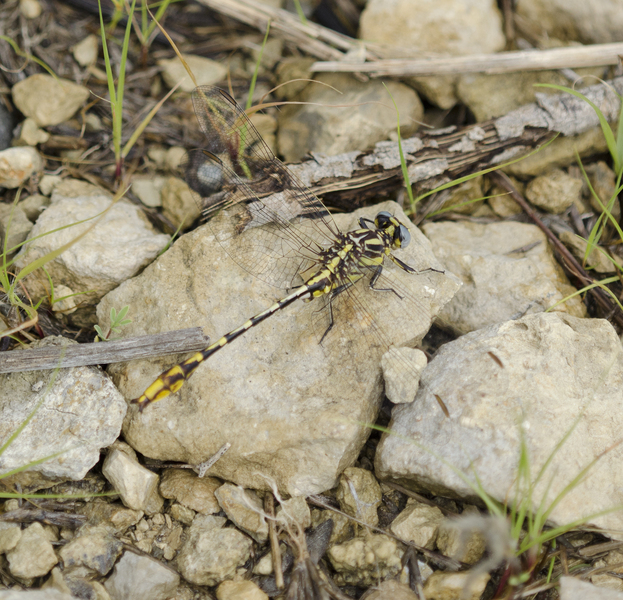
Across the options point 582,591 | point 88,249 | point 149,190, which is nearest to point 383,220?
point 149,190

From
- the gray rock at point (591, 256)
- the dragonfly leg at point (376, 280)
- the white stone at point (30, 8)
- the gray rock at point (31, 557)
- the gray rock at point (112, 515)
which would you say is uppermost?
the white stone at point (30, 8)

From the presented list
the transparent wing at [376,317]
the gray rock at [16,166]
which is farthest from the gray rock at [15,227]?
the transparent wing at [376,317]

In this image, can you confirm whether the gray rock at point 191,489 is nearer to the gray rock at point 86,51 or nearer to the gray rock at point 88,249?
the gray rock at point 88,249

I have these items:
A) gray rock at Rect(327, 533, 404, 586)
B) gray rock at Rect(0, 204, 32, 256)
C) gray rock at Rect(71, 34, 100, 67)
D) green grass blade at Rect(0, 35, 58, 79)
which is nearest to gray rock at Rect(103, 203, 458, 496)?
gray rock at Rect(327, 533, 404, 586)

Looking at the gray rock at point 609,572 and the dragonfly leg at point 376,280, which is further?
the dragonfly leg at point 376,280

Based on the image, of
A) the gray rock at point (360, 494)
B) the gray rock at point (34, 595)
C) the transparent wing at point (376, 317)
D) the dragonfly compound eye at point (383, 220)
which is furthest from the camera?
the dragonfly compound eye at point (383, 220)

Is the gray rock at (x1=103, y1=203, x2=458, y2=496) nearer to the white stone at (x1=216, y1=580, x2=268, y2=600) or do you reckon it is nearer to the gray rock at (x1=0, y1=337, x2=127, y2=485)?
the gray rock at (x1=0, y1=337, x2=127, y2=485)

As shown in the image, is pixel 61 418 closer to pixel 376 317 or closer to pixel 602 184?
pixel 376 317
